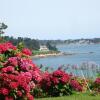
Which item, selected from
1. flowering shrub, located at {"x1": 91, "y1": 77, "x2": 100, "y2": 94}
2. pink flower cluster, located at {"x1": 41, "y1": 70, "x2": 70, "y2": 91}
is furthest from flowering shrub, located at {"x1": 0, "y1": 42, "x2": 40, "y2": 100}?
flowering shrub, located at {"x1": 91, "y1": 77, "x2": 100, "y2": 94}

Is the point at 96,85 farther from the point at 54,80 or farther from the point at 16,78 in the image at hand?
the point at 16,78

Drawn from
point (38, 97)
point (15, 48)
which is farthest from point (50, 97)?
point (15, 48)

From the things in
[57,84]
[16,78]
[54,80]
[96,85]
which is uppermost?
[16,78]

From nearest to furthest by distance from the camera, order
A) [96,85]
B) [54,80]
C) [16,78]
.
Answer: [16,78]
[54,80]
[96,85]

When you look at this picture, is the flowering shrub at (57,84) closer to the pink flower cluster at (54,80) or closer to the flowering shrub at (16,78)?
the pink flower cluster at (54,80)

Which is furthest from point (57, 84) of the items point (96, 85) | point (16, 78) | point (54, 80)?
point (16, 78)

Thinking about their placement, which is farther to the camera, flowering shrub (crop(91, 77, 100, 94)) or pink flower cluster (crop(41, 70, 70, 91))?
flowering shrub (crop(91, 77, 100, 94))

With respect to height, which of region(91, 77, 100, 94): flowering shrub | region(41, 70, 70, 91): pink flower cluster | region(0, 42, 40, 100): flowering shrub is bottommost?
region(91, 77, 100, 94): flowering shrub

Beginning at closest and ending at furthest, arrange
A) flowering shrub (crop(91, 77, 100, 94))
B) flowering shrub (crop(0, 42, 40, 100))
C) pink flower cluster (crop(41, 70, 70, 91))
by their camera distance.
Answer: flowering shrub (crop(0, 42, 40, 100)), pink flower cluster (crop(41, 70, 70, 91)), flowering shrub (crop(91, 77, 100, 94))

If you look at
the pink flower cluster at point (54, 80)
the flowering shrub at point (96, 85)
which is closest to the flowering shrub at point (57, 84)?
the pink flower cluster at point (54, 80)

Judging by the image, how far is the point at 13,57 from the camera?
1270 centimetres

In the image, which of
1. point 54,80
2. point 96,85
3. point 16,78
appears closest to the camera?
point 16,78

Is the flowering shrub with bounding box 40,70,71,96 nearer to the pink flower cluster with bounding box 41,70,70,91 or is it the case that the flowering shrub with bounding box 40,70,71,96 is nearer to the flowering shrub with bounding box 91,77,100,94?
the pink flower cluster with bounding box 41,70,70,91

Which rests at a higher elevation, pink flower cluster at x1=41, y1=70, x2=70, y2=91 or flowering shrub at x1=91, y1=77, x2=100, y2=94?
pink flower cluster at x1=41, y1=70, x2=70, y2=91
